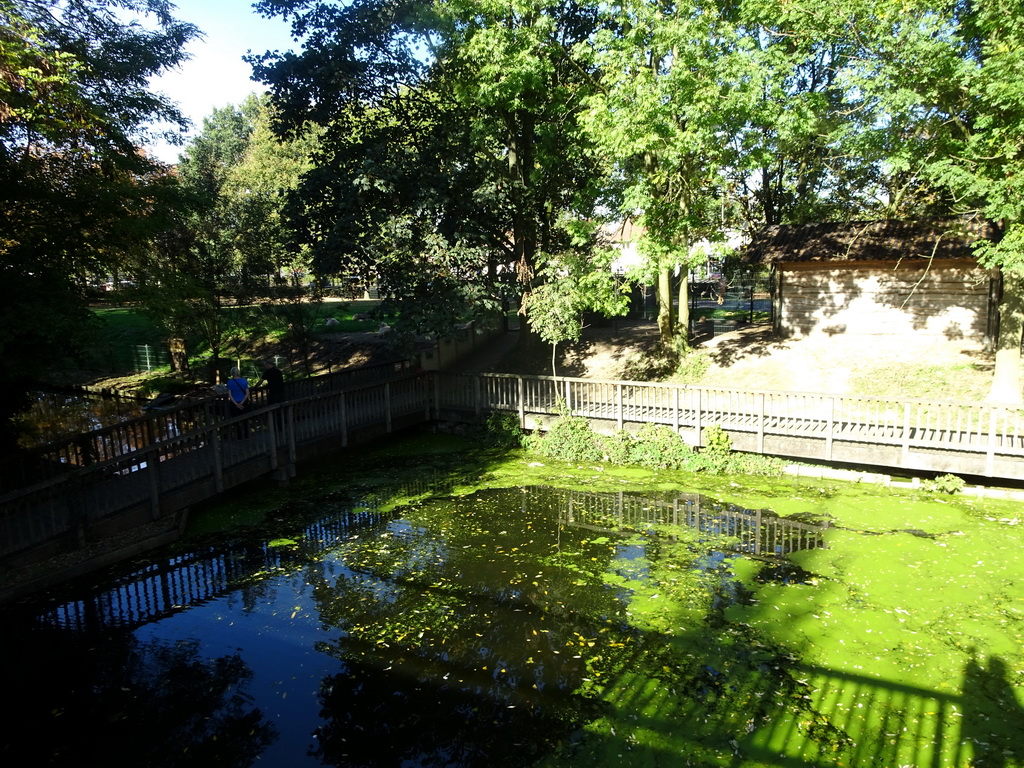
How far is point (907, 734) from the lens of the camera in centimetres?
612

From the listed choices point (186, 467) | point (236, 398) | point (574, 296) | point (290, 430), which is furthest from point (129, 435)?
point (574, 296)

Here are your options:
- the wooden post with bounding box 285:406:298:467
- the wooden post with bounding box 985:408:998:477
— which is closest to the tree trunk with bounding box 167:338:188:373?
the wooden post with bounding box 285:406:298:467

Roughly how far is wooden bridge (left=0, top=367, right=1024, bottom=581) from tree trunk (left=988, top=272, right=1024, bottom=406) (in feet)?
4.06

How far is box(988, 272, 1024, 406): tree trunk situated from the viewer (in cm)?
1430

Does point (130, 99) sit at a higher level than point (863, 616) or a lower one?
higher

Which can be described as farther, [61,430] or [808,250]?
[808,250]

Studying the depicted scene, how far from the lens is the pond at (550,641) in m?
6.27

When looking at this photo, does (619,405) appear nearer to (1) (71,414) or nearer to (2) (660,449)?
(2) (660,449)

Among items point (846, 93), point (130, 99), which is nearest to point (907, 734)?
point (846, 93)

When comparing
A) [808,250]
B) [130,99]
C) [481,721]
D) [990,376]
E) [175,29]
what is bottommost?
[481,721]

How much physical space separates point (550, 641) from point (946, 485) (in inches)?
322

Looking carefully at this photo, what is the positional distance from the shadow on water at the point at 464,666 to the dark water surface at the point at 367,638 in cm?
3

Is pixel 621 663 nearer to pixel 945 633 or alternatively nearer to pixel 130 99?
pixel 945 633

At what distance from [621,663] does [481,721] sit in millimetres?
1702
